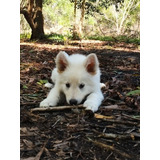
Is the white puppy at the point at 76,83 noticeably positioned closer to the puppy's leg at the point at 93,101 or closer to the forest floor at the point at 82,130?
the puppy's leg at the point at 93,101

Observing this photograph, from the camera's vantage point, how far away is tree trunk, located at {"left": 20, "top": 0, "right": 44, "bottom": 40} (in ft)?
22.9

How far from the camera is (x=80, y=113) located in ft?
8.28

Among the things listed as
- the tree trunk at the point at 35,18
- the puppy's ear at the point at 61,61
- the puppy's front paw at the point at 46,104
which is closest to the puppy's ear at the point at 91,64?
the puppy's ear at the point at 61,61

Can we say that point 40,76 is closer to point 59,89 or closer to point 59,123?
point 59,89

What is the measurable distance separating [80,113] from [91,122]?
25 cm

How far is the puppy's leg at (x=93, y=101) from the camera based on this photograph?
8.45 ft

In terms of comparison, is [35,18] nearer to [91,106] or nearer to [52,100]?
[52,100]

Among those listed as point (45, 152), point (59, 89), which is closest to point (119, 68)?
point (59, 89)

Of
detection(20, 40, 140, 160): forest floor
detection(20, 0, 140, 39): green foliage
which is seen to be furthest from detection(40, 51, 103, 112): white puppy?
detection(20, 0, 140, 39): green foliage

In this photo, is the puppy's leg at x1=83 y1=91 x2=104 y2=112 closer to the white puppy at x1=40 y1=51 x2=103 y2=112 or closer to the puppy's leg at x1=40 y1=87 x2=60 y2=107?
the white puppy at x1=40 y1=51 x2=103 y2=112

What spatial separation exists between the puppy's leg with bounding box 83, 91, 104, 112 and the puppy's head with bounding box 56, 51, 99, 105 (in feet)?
0.24
